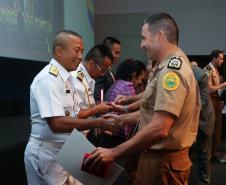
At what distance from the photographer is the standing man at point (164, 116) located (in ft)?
5.33

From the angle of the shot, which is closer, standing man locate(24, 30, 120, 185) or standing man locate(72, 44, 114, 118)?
standing man locate(24, 30, 120, 185)

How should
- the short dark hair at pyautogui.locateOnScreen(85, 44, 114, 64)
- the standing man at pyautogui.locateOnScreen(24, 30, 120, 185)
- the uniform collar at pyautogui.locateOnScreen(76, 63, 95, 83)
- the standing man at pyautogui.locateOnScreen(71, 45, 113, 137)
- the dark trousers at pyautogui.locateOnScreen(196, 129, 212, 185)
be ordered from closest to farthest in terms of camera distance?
1. the standing man at pyautogui.locateOnScreen(24, 30, 120, 185)
2. the standing man at pyautogui.locateOnScreen(71, 45, 113, 137)
3. the uniform collar at pyautogui.locateOnScreen(76, 63, 95, 83)
4. the short dark hair at pyautogui.locateOnScreen(85, 44, 114, 64)
5. the dark trousers at pyautogui.locateOnScreen(196, 129, 212, 185)

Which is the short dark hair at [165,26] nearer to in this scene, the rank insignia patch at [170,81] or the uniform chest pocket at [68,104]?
the rank insignia patch at [170,81]

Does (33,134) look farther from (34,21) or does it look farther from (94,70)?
(34,21)

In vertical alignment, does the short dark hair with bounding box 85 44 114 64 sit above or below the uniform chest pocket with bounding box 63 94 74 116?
above

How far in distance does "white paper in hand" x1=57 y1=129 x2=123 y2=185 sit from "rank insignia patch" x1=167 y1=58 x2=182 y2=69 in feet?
1.63

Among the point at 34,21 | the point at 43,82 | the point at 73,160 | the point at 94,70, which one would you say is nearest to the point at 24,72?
the point at 34,21

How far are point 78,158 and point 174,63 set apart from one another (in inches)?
23.3

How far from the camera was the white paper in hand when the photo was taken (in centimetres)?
172

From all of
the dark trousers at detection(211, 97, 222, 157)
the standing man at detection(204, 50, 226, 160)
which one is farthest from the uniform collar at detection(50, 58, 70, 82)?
the dark trousers at detection(211, 97, 222, 157)

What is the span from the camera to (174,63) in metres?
1.68

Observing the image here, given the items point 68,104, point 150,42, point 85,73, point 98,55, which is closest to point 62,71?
point 68,104

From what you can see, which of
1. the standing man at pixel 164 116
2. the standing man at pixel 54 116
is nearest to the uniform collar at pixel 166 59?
the standing man at pixel 164 116

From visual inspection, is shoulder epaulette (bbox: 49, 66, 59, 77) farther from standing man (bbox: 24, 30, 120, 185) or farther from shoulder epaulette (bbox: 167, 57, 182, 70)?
shoulder epaulette (bbox: 167, 57, 182, 70)
